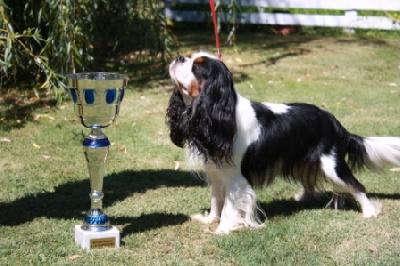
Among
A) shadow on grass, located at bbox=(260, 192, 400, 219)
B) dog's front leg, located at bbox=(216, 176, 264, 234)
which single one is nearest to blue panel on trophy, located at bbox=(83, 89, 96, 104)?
dog's front leg, located at bbox=(216, 176, 264, 234)

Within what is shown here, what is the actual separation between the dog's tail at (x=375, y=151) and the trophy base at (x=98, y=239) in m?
2.25

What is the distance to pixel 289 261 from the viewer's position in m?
5.02

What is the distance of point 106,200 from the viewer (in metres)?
6.42

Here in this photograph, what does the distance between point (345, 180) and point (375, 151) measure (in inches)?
16.6

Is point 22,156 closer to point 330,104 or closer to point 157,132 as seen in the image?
point 157,132

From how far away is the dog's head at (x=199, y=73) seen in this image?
5.24 meters

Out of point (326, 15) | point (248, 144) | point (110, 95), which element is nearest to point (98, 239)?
point (110, 95)

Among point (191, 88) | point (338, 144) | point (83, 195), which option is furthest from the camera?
point (83, 195)

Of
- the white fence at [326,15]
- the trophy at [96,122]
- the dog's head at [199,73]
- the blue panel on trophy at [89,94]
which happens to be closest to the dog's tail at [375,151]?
the dog's head at [199,73]

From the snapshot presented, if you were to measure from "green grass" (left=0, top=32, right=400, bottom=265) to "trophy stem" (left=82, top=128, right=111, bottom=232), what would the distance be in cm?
19

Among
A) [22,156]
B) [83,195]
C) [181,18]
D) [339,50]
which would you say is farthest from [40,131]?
[181,18]

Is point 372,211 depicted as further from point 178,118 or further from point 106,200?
point 106,200

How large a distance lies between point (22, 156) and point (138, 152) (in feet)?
4.08

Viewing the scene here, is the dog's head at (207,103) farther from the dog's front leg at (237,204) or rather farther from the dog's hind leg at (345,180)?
the dog's hind leg at (345,180)
